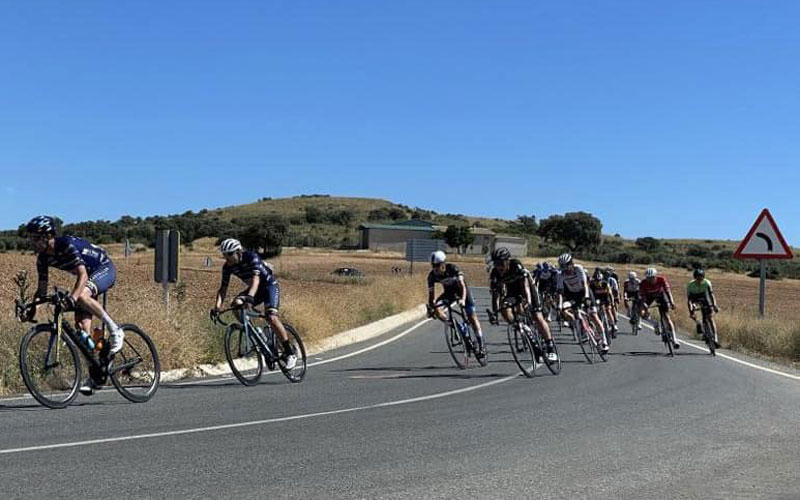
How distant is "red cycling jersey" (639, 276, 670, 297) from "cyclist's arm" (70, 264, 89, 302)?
13548mm

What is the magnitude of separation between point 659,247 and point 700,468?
14467cm

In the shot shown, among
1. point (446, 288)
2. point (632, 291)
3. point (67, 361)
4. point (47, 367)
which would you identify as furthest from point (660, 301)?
point (47, 367)

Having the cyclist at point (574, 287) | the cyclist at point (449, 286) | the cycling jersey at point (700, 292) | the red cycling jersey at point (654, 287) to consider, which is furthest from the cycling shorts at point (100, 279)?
the red cycling jersey at point (654, 287)

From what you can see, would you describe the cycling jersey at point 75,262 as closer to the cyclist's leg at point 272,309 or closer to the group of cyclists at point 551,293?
the cyclist's leg at point 272,309

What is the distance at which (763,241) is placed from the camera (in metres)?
18.5

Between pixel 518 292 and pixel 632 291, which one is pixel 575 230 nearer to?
pixel 632 291

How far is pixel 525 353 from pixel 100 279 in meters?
6.68

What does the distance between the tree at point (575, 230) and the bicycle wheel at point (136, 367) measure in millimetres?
113345

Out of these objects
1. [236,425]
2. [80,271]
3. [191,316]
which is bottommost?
[236,425]

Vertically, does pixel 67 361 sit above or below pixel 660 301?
below

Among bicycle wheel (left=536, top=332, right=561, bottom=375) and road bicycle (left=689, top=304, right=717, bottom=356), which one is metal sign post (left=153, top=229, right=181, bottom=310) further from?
road bicycle (left=689, top=304, right=717, bottom=356)

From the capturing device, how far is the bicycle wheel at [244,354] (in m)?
11.2

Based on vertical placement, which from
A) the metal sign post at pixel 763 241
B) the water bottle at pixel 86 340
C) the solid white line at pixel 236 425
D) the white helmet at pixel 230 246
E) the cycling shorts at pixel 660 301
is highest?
the metal sign post at pixel 763 241

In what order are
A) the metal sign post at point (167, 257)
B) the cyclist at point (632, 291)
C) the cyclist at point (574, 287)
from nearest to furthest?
the metal sign post at point (167, 257) < the cyclist at point (574, 287) < the cyclist at point (632, 291)
